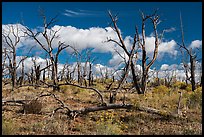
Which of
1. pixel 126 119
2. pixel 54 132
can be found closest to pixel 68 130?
pixel 54 132

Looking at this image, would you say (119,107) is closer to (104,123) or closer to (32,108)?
(104,123)

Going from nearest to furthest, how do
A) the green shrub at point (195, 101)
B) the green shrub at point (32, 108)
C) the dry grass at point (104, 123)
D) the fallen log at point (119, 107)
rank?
the dry grass at point (104, 123) → the fallen log at point (119, 107) → the green shrub at point (32, 108) → the green shrub at point (195, 101)

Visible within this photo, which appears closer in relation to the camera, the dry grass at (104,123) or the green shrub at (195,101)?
the dry grass at (104,123)

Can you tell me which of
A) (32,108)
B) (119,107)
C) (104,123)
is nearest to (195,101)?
(119,107)

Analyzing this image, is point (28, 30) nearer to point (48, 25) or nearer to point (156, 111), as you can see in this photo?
point (48, 25)

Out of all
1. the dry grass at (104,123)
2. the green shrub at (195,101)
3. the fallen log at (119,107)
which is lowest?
the dry grass at (104,123)

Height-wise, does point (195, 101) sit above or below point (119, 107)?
above

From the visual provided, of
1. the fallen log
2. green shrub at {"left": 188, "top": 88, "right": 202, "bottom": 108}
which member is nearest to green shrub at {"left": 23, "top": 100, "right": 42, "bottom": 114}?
the fallen log

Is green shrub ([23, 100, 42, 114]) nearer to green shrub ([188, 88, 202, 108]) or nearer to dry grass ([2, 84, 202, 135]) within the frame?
dry grass ([2, 84, 202, 135])

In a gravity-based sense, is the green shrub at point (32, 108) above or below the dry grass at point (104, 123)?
above

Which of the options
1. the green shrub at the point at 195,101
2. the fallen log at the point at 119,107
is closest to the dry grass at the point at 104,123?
the green shrub at the point at 195,101

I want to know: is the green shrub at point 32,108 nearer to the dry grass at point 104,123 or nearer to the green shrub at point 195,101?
the dry grass at point 104,123

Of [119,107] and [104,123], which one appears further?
[119,107]

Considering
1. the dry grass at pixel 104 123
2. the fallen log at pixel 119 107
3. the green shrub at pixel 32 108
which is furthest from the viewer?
the green shrub at pixel 32 108
